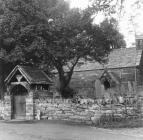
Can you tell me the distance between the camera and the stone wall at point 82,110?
1848 centimetres

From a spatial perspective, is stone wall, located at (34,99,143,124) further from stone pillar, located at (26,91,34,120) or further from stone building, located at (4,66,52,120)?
stone building, located at (4,66,52,120)

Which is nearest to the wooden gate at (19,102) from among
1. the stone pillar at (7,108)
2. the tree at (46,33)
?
the stone pillar at (7,108)

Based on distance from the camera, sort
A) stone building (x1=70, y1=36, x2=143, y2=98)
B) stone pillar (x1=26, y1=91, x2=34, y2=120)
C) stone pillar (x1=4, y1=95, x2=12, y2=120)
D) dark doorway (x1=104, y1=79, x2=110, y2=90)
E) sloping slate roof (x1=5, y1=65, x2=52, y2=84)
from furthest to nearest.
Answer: dark doorway (x1=104, y1=79, x2=110, y2=90) < stone building (x1=70, y1=36, x2=143, y2=98) < stone pillar (x1=4, y1=95, x2=12, y2=120) < sloping slate roof (x1=5, y1=65, x2=52, y2=84) < stone pillar (x1=26, y1=91, x2=34, y2=120)

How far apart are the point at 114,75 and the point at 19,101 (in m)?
17.2

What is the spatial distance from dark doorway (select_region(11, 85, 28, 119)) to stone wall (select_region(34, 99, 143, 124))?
155cm

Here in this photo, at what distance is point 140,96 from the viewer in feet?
61.1

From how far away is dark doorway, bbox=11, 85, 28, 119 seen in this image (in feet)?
75.0

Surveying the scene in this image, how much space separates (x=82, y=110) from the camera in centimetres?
1955

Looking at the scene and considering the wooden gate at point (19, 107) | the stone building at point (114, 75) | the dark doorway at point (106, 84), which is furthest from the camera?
the dark doorway at point (106, 84)

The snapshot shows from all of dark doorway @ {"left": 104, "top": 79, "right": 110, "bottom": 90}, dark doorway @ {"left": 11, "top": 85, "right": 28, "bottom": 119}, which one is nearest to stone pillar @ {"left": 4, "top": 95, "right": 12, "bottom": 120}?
dark doorway @ {"left": 11, "top": 85, "right": 28, "bottom": 119}

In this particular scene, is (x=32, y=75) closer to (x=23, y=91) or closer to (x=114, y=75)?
(x=23, y=91)

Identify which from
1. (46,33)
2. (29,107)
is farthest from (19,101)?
(46,33)

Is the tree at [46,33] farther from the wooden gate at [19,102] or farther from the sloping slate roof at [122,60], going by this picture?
the sloping slate roof at [122,60]

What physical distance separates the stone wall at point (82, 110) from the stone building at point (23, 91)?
2.14 ft
